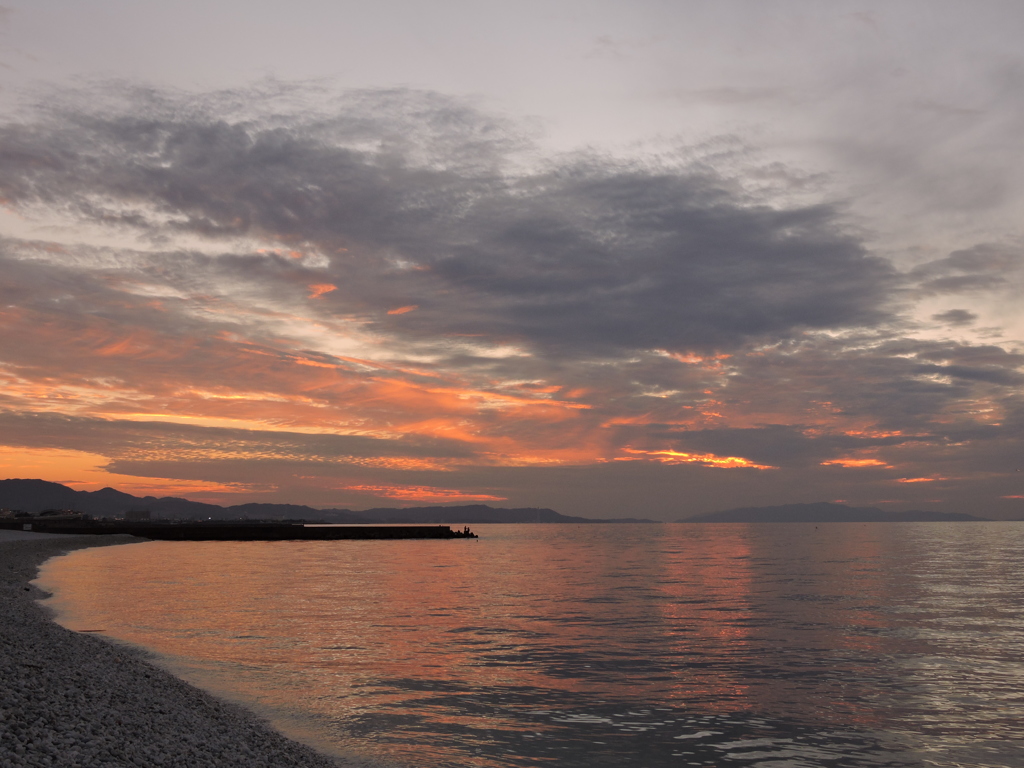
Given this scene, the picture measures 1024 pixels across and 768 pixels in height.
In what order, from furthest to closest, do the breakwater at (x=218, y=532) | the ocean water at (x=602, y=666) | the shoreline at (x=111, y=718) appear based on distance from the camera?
1. the breakwater at (x=218, y=532)
2. the ocean water at (x=602, y=666)
3. the shoreline at (x=111, y=718)

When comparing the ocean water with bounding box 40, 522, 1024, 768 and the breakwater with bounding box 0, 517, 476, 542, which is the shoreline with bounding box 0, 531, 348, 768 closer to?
the ocean water with bounding box 40, 522, 1024, 768

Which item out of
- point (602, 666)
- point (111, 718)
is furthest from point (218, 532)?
point (111, 718)

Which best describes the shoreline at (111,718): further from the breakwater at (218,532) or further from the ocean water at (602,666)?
the breakwater at (218,532)

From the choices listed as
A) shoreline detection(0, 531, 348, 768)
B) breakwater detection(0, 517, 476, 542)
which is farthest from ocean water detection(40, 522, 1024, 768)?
breakwater detection(0, 517, 476, 542)

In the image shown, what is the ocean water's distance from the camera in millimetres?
16531

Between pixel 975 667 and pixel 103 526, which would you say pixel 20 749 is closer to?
pixel 975 667

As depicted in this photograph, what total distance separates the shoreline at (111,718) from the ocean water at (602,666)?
1728 millimetres

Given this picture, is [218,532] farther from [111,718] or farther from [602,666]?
[111,718]

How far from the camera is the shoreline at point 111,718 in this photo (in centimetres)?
1159

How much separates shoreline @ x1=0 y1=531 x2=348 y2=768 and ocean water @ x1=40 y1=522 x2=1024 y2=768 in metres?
1.73

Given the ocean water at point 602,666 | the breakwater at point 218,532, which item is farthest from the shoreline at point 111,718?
the breakwater at point 218,532

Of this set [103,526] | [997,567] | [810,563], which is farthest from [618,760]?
[103,526]

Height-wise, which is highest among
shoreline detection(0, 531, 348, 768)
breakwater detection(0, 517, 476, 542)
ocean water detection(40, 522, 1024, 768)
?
shoreline detection(0, 531, 348, 768)

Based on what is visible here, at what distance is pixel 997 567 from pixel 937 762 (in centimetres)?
7632
